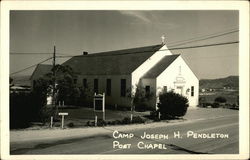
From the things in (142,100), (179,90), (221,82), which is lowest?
(142,100)

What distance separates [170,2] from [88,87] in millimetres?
4505

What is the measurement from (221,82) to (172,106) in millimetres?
2593

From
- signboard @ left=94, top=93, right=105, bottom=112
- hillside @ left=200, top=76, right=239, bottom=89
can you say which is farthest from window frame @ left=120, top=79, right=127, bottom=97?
hillside @ left=200, top=76, right=239, bottom=89

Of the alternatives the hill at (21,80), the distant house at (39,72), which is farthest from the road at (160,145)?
the distant house at (39,72)

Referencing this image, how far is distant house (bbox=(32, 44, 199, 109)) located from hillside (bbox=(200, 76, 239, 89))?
2.66 m

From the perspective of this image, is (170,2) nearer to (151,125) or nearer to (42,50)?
(42,50)

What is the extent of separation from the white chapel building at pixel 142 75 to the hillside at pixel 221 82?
2.70 m

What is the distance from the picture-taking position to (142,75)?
1195 centimetres

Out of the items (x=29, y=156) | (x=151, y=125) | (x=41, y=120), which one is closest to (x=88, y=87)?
(x=41, y=120)

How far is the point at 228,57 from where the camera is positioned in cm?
670

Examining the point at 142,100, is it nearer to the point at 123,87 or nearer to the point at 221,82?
the point at 123,87

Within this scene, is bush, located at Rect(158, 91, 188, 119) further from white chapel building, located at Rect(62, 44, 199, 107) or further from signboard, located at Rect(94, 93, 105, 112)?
signboard, located at Rect(94, 93, 105, 112)

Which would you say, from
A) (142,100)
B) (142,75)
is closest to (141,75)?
(142,75)

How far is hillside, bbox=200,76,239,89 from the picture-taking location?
20.7 ft
